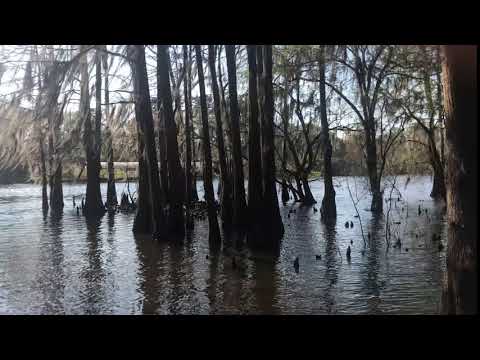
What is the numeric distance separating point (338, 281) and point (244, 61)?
29.4 feet

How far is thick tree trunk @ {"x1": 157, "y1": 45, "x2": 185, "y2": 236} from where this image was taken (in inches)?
351

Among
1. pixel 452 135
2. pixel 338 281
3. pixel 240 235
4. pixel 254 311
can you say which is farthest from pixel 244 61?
pixel 452 135

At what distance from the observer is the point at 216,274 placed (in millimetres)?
6508

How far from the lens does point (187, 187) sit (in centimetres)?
1184

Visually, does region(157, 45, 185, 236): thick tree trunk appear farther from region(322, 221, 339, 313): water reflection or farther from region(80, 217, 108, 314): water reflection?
region(322, 221, 339, 313): water reflection

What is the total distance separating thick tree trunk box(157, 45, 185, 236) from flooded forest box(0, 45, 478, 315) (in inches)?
1.0

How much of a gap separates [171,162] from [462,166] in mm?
6496

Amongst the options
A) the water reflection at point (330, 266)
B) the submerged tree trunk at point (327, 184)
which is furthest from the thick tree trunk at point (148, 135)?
the submerged tree trunk at point (327, 184)

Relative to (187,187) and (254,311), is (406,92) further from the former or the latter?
(254,311)

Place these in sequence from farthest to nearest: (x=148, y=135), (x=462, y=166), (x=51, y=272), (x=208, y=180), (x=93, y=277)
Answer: (x=148, y=135), (x=208, y=180), (x=51, y=272), (x=93, y=277), (x=462, y=166)

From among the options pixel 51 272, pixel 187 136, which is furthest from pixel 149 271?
pixel 187 136

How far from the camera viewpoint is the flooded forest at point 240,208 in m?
4.97

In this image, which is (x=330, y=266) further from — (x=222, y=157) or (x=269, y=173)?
(x=222, y=157)

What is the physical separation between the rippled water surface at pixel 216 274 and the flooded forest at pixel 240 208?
3 centimetres
